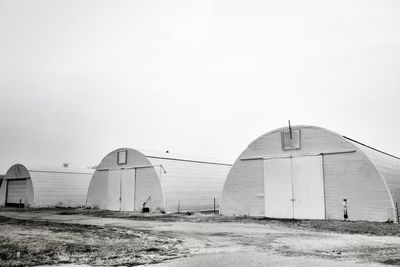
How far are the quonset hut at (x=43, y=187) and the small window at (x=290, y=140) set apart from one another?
2222 cm

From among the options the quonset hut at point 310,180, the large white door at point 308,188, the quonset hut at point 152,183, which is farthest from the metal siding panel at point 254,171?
the quonset hut at point 152,183

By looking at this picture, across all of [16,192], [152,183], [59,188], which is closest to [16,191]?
[16,192]

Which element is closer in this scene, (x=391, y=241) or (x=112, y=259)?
(x=112, y=259)

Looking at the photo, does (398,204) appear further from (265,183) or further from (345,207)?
(265,183)

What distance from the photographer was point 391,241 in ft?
38.6

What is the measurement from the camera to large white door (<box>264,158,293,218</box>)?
67.1 ft

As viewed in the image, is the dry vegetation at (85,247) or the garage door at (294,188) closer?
the dry vegetation at (85,247)

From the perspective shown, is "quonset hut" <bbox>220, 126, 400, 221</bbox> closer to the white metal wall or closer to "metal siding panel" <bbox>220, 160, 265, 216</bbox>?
"metal siding panel" <bbox>220, 160, 265, 216</bbox>

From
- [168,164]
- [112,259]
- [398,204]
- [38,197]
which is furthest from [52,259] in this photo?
[38,197]

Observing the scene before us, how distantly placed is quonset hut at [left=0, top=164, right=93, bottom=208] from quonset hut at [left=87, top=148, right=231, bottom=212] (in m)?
5.60

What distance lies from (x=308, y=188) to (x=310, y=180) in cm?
41

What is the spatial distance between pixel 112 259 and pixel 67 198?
93.6 feet

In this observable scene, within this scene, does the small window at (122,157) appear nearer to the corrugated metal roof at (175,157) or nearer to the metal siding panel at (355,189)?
the corrugated metal roof at (175,157)

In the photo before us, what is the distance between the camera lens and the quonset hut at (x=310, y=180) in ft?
58.9
